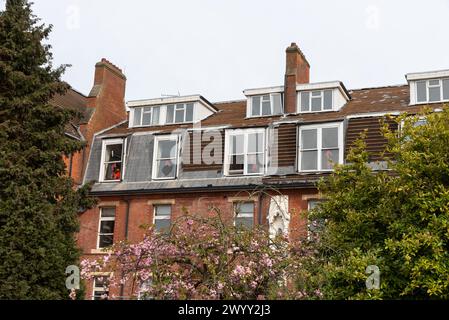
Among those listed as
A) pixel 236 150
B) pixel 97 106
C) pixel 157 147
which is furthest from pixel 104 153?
pixel 236 150

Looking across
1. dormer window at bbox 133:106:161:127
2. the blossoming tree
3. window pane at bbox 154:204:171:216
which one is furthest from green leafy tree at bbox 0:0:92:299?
dormer window at bbox 133:106:161:127

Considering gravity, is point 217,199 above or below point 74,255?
above

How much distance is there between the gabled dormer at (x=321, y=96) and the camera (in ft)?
94.9

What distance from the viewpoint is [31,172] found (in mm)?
17984

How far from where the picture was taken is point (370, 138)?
83.7 ft

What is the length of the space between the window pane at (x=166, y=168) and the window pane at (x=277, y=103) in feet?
18.1

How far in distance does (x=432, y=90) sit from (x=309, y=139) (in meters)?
6.07

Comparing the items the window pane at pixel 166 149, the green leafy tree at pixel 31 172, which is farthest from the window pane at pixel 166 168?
the green leafy tree at pixel 31 172

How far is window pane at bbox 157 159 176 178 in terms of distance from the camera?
28688 millimetres

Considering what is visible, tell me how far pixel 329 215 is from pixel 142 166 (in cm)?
1519

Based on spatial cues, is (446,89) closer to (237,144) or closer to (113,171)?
(237,144)

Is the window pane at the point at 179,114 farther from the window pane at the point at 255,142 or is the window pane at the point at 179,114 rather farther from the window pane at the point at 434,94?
the window pane at the point at 434,94
